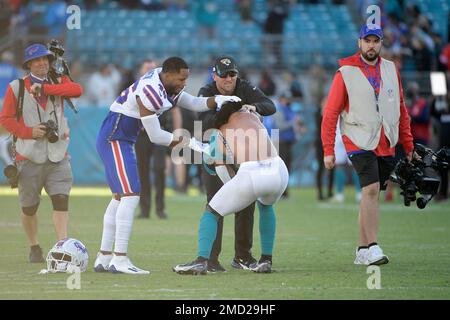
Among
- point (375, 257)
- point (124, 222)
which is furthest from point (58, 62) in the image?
point (375, 257)

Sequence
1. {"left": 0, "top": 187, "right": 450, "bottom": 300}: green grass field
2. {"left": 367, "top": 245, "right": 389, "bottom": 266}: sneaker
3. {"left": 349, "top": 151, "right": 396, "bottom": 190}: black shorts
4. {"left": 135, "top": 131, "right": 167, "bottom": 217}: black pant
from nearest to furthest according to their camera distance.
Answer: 1. {"left": 0, "top": 187, "right": 450, "bottom": 300}: green grass field
2. {"left": 367, "top": 245, "right": 389, "bottom": 266}: sneaker
3. {"left": 349, "top": 151, "right": 396, "bottom": 190}: black shorts
4. {"left": 135, "top": 131, "right": 167, "bottom": 217}: black pant

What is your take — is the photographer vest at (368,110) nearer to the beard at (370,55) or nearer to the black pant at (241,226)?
the beard at (370,55)

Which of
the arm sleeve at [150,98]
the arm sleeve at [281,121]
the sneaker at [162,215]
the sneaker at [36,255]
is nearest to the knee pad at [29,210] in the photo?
the sneaker at [36,255]

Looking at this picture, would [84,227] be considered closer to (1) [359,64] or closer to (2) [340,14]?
(1) [359,64]

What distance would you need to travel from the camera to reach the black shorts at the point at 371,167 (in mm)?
10906

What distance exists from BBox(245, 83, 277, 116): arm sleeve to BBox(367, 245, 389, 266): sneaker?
6.02 feet

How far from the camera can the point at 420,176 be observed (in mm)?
10891

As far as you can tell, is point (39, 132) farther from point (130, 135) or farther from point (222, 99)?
point (222, 99)

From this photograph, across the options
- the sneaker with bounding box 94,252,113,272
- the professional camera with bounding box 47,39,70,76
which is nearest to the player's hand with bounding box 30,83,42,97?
the professional camera with bounding box 47,39,70,76

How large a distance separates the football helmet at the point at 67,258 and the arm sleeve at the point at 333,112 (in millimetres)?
2799

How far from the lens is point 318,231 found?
15016 millimetres

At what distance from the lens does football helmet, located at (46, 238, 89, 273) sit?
32.7 feet

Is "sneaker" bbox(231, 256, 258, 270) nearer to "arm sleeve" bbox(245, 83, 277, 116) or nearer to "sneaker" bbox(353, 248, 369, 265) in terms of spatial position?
"sneaker" bbox(353, 248, 369, 265)
